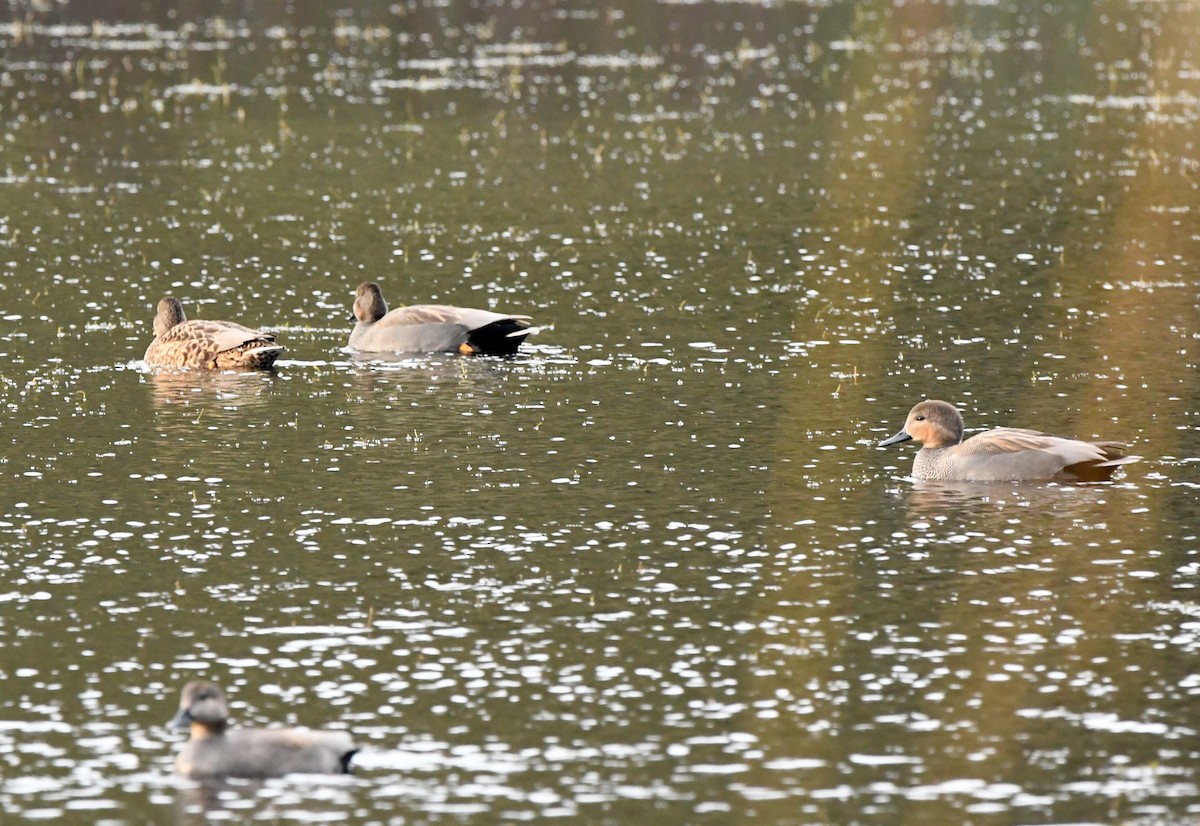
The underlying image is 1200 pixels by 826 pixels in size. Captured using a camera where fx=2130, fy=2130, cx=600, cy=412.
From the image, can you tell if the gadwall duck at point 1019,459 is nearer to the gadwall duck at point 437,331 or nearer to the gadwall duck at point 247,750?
the gadwall duck at point 437,331

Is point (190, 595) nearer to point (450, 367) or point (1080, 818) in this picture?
point (1080, 818)

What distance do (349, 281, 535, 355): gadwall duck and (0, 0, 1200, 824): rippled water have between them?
0.38m

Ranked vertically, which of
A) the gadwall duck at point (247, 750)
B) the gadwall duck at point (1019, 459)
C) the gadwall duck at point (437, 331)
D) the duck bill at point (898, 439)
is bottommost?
the gadwall duck at point (247, 750)

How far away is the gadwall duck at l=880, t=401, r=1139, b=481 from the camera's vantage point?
19.2 meters

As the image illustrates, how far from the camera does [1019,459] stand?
19.3 meters

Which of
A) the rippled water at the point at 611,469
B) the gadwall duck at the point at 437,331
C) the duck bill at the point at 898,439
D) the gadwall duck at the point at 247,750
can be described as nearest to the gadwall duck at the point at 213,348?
the rippled water at the point at 611,469

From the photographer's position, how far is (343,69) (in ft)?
181

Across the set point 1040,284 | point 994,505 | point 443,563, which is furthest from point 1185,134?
point 443,563

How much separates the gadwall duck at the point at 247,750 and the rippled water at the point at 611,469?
0.17m

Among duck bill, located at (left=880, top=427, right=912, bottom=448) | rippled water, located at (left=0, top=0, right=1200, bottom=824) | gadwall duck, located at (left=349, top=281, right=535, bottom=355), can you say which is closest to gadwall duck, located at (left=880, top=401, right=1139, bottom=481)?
rippled water, located at (left=0, top=0, right=1200, bottom=824)

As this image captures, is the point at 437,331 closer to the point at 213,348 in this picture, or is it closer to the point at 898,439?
the point at 213,348

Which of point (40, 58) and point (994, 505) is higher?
point (40, 58)

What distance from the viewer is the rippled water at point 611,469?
42.4 feet

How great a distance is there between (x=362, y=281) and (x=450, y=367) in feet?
17.4
